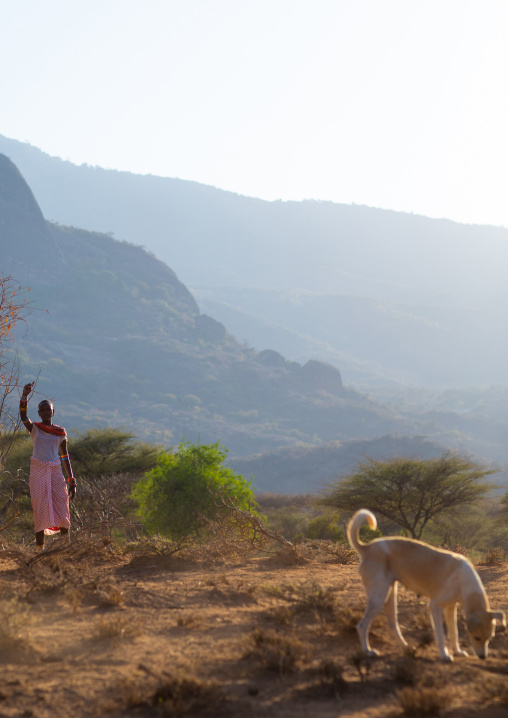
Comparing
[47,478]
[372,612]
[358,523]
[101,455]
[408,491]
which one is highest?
[358,523]

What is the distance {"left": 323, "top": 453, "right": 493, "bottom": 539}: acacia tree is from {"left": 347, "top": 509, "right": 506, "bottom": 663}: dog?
1181 centimetres

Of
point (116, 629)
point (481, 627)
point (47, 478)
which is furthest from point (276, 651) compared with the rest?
point (47, 478)

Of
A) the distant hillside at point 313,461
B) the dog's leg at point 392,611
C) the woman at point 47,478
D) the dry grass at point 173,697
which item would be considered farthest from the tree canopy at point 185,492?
the distant hillside at point 313,461

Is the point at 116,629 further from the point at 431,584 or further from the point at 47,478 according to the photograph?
the point at 47,478

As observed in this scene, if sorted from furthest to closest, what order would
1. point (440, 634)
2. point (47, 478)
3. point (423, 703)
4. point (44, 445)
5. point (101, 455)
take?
point (101, 455) → point (44, 445) → point (47, 478) → point (440, 634) → point (423, 703)

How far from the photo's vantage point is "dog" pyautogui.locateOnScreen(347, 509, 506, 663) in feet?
14.9

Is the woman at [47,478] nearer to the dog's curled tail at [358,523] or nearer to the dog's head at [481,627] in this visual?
the dog's curled tail at [358,523]

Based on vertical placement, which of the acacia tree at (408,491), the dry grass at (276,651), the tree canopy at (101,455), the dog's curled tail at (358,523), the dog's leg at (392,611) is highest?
the dog's curled tail at (358,523)

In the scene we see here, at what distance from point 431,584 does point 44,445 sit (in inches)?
182

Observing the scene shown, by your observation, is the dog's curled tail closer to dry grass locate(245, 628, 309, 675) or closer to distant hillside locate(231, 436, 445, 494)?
dry grass locate(245, 628, 309, 675)

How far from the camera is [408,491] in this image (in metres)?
16.8

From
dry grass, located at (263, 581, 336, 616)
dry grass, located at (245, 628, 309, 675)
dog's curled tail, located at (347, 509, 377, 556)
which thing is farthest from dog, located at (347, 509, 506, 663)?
dry grass, located at (263, 581, 336, 616)

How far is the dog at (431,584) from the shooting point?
14.9ft

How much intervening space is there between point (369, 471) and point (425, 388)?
505 ft
